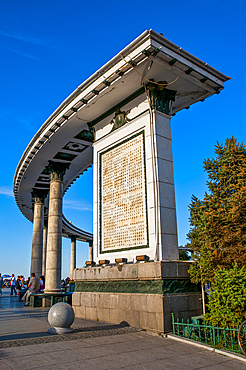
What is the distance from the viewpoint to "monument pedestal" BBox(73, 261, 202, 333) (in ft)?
28.8

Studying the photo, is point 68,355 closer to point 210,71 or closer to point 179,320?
point 179,320

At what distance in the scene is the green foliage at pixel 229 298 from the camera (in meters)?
7.41

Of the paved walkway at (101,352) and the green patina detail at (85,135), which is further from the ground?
the green patina detail at (85,135)

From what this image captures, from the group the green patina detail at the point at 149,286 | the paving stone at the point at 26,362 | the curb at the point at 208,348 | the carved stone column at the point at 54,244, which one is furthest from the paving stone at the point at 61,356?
the carved stone column at the point at 54,244

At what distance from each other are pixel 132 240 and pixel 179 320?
9.88ft

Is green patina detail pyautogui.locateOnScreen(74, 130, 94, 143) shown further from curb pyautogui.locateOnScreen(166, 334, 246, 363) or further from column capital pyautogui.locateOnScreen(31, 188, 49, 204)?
curb pyautogui.locateOnScreen(166, 334, 246, 363)

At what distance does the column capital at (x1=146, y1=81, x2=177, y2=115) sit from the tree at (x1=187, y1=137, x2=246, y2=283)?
8.65ft

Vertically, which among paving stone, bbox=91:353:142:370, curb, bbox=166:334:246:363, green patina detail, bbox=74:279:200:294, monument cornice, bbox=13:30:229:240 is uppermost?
monument cornice, bbox=13:30:229:240

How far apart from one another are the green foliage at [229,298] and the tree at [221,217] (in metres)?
0.48

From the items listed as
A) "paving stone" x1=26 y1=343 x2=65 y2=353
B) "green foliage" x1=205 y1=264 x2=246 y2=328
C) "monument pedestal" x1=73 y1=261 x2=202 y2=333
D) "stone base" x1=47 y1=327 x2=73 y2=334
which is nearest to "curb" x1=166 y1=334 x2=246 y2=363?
"monument pedestal" x1=73 y1=261 x2=202 y2=333

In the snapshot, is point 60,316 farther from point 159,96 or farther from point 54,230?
point 54,230

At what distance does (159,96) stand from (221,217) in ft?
16.4

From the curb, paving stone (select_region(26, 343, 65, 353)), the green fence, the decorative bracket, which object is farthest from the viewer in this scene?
the decorative bracket

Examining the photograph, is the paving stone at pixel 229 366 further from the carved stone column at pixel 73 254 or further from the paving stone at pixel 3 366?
the carved stone column at pixel 73 254
